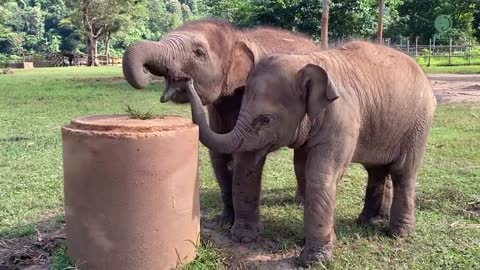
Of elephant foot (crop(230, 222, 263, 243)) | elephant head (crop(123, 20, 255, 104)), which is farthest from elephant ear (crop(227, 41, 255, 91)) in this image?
elephant foot (crop(230, 222, 263, 243))

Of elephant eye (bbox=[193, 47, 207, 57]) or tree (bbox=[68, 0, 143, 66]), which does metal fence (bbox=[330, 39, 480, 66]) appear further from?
elephant eye (bbox=[193, 47, 207, 57])

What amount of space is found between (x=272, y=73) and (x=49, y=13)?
113 m

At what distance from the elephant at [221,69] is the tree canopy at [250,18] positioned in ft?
4.02

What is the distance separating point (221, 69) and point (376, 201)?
5.83 ft

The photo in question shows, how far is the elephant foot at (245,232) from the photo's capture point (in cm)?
452

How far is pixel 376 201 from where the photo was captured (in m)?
5.02

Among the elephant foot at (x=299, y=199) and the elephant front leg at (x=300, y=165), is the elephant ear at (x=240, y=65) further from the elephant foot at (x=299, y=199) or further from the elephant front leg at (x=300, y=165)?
the elephant foot at (x=299, y=199)

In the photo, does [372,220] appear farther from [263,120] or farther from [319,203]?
[263,120]

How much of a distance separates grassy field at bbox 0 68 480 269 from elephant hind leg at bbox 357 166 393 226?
Result: 5.8 inches

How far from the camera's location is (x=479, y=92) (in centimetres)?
1577

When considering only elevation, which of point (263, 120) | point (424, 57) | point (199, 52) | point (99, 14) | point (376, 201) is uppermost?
point (99, 14)

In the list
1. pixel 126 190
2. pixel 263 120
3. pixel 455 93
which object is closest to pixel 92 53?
pixel 455 93

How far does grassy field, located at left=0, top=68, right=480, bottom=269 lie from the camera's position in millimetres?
4293

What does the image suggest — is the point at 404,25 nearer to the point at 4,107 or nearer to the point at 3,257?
the point at 4,107
